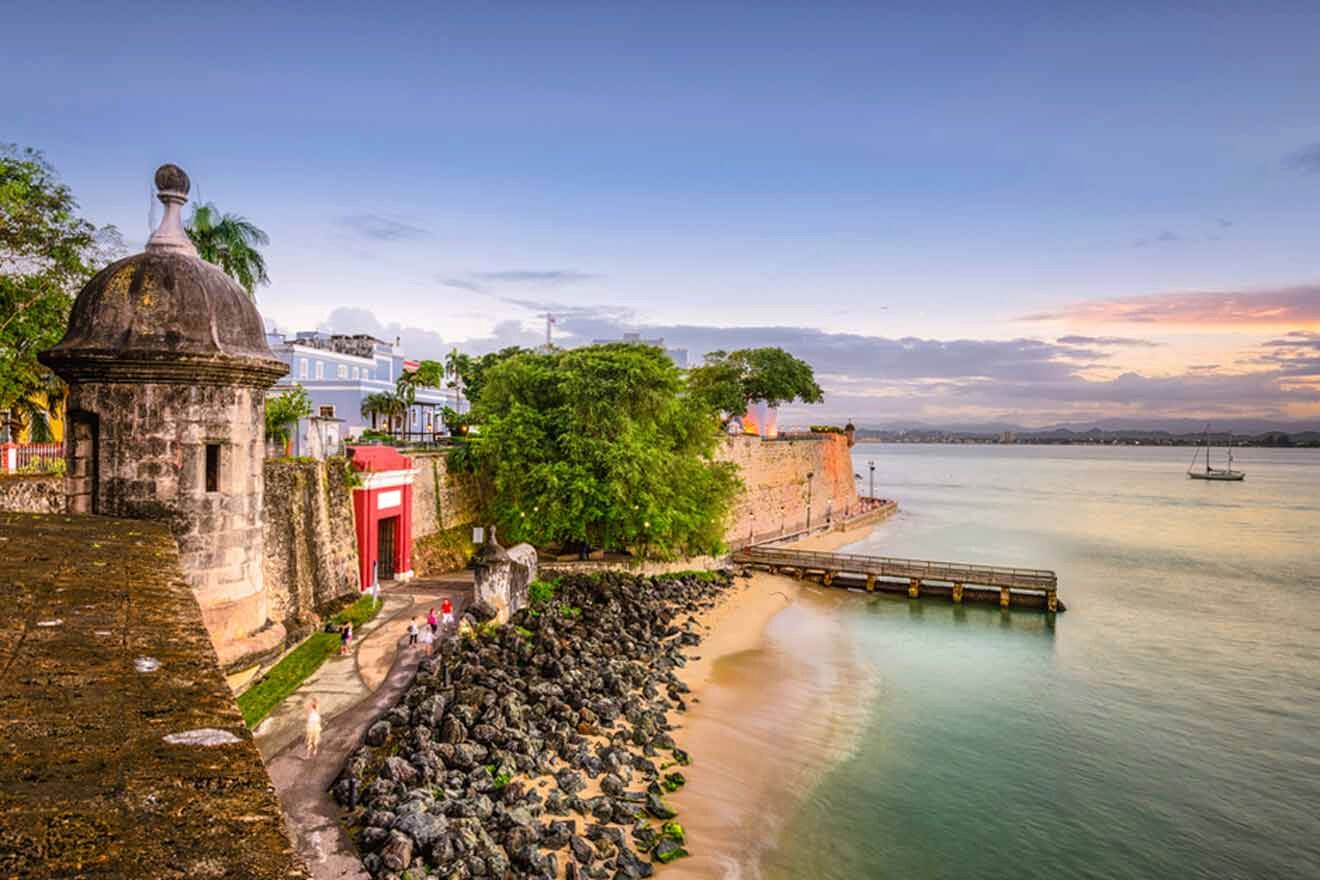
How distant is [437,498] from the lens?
3089cm

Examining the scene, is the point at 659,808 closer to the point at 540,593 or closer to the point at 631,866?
the point at 631,866

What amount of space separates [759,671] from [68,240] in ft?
79.9

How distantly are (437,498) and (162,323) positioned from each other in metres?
22.6

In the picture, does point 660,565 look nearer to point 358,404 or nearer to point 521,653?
point 521,653

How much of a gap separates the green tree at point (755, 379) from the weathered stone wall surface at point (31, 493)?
50954 millimetres

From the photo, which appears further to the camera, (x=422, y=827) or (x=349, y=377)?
(x=349, y=377)

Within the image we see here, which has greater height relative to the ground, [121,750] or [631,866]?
[121,750]

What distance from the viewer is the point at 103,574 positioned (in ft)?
19.4

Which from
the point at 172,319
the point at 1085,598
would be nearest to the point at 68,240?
the point at 172,319

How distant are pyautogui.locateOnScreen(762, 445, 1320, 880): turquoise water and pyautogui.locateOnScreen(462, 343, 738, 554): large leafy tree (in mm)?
9951

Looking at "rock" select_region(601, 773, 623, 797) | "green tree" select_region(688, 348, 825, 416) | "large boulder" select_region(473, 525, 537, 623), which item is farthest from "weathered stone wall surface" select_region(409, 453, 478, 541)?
"green tree" select_region(688, 348, 825, 416)

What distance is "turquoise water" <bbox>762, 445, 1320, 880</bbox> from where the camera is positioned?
15688mm

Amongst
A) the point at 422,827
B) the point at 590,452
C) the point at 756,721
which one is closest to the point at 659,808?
the point at 422,827

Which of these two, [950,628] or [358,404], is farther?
[358,404]
